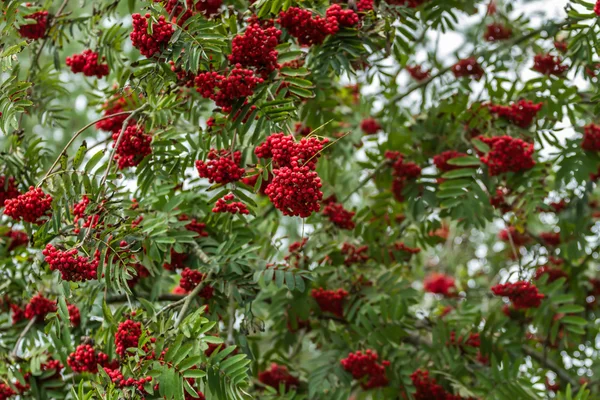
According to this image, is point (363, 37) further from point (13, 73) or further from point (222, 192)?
point (13, 73)

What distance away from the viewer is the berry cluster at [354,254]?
4723mm

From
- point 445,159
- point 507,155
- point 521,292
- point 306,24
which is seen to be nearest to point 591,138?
point 507,155

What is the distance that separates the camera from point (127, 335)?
3.18 meters

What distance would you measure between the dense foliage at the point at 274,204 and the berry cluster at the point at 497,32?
18 mm

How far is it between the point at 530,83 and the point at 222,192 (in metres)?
2.28

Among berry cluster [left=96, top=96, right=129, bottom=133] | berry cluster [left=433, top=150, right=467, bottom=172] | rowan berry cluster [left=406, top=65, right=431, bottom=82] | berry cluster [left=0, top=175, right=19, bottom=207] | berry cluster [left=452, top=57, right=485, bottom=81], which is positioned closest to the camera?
berry cluster [left=0, top=175, right=19, bottom=207]

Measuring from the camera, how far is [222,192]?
352cm

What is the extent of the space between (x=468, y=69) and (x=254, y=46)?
247 centimetres

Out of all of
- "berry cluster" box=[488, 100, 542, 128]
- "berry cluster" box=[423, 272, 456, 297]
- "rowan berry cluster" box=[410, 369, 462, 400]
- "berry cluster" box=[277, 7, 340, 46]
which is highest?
"berry cluster" box=[488, 100, 542, 128]

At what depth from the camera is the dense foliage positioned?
10.5 ft

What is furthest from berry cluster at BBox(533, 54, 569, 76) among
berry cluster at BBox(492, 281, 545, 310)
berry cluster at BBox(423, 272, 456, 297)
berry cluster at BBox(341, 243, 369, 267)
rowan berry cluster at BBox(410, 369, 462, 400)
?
berry cluster at BBox(423, 272, 456, 297)

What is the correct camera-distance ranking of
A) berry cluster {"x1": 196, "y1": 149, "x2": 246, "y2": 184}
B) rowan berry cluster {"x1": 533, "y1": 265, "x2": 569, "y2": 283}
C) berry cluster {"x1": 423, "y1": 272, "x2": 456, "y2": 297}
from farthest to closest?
berry cluster {"x1": 423, "y1": 272, "x2": 456, "y2": 297} → rowan berry cluster {"x1": 533, "y1": 265, "x2": 569, "y2": 283} → berry cluster {"x1": 196, "y1": 149, "x2": 246, "y2": 184}

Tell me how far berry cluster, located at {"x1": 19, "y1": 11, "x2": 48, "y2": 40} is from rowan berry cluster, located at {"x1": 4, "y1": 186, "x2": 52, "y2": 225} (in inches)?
51.9

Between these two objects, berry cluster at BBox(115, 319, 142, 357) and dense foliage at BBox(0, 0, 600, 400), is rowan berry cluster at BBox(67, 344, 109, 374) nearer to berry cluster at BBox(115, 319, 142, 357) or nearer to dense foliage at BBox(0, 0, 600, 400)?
dense foliage at BBox(0, 0, 600, 400)
